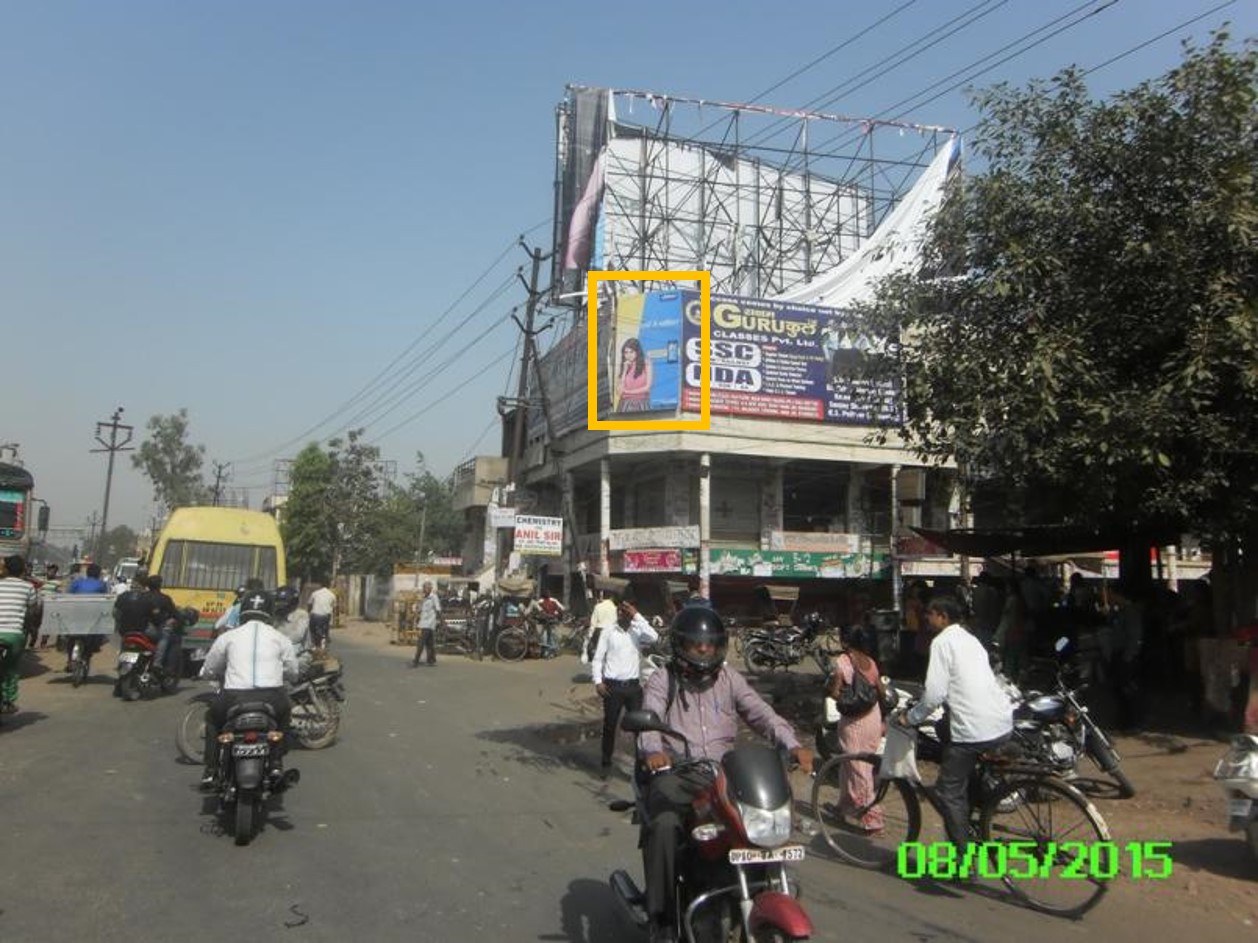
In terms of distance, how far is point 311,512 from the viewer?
160 ft

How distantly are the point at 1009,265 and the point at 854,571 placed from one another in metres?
24.4

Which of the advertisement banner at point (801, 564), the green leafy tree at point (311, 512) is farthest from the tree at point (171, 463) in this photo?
the advertisement banner at point (801, 564)

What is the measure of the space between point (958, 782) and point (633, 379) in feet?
88.4

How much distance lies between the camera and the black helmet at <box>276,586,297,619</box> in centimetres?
943

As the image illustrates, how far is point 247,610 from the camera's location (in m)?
7.07

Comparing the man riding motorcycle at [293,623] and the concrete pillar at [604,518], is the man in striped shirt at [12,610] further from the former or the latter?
the concrete pillar at [604,518]

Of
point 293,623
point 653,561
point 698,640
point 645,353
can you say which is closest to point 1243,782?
point 698,640

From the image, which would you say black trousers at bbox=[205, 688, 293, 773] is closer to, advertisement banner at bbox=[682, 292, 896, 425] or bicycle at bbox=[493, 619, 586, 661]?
bicycle at bbox=[493, 619, 586, 661]

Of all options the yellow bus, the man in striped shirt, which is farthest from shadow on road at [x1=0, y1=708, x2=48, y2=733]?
the yellow bus

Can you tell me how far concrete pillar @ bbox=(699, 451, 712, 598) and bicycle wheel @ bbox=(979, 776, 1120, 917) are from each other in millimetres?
25039

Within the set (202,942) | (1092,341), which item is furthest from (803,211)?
(202,942)

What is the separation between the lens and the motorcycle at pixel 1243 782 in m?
5.50

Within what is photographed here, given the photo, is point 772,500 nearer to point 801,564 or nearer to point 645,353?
point 801,564

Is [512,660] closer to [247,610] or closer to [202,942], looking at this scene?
[247,610]
